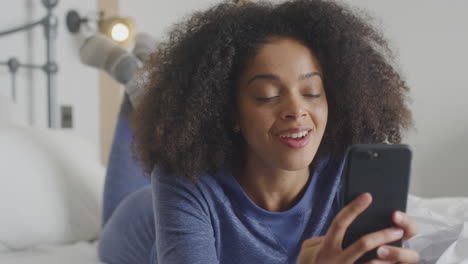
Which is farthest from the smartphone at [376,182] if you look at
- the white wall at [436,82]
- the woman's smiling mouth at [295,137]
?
the white wall at [436,82]

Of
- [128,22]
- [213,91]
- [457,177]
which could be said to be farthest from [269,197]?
[457,177]

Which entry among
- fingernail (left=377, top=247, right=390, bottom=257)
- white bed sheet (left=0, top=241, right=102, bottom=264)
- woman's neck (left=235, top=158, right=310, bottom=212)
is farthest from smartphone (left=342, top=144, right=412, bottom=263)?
white bed sheet (left=0, top=241, right=102, bottom=264)

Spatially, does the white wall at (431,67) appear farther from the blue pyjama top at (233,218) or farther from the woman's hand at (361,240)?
the woman's hand at (361,240)

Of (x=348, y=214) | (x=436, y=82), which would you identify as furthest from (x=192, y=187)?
(x=436, y=82)

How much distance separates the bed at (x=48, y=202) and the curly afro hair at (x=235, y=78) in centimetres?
41

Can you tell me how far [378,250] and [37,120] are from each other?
1.69 meters

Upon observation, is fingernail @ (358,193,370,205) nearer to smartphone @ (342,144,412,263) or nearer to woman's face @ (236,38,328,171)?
smartphone @ (342,144,412,263)

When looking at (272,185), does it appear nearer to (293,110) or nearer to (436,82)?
(293,110)

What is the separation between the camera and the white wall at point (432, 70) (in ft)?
8.19

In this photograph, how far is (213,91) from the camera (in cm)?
83

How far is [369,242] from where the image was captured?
59 centimetres

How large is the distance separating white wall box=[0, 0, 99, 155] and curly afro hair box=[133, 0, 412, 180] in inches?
45.8

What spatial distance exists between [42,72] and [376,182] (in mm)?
1693

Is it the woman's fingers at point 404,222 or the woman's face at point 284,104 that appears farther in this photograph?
the woman's face at point 284,104
